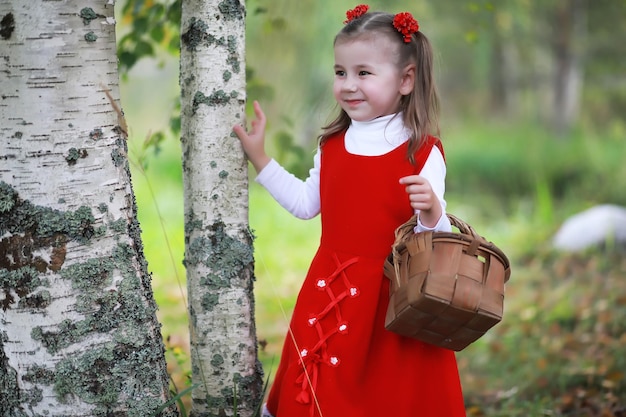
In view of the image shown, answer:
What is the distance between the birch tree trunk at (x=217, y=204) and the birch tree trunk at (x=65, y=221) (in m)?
0.32

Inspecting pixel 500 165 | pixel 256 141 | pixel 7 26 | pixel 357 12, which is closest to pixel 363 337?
pixel 256 141

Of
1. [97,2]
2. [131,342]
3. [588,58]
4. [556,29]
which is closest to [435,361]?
[131,342]

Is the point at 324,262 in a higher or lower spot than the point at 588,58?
lower

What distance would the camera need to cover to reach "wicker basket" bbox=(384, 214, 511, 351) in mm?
1856

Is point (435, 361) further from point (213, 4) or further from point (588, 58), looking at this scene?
point (588, 58)

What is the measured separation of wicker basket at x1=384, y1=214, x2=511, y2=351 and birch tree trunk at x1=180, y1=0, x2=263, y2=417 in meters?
0.55

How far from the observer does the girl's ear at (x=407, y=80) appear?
2.28 m

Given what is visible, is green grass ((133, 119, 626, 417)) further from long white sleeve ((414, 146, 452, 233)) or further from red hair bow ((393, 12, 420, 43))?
red hair bow ((393, 12, 420, 43))

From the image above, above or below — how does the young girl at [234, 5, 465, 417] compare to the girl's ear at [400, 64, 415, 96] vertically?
below

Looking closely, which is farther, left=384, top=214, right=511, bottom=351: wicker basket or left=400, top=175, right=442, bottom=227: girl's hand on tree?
left=400, top=175, right=442, bottom=227: girl's hand on tree

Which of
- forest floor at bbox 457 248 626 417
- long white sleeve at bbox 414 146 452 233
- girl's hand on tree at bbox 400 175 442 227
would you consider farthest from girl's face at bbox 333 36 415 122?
forest floor at bbox 457 248 626 417

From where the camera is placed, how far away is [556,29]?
939cm

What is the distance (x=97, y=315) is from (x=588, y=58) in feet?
31.6

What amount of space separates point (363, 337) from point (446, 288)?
415 mm
